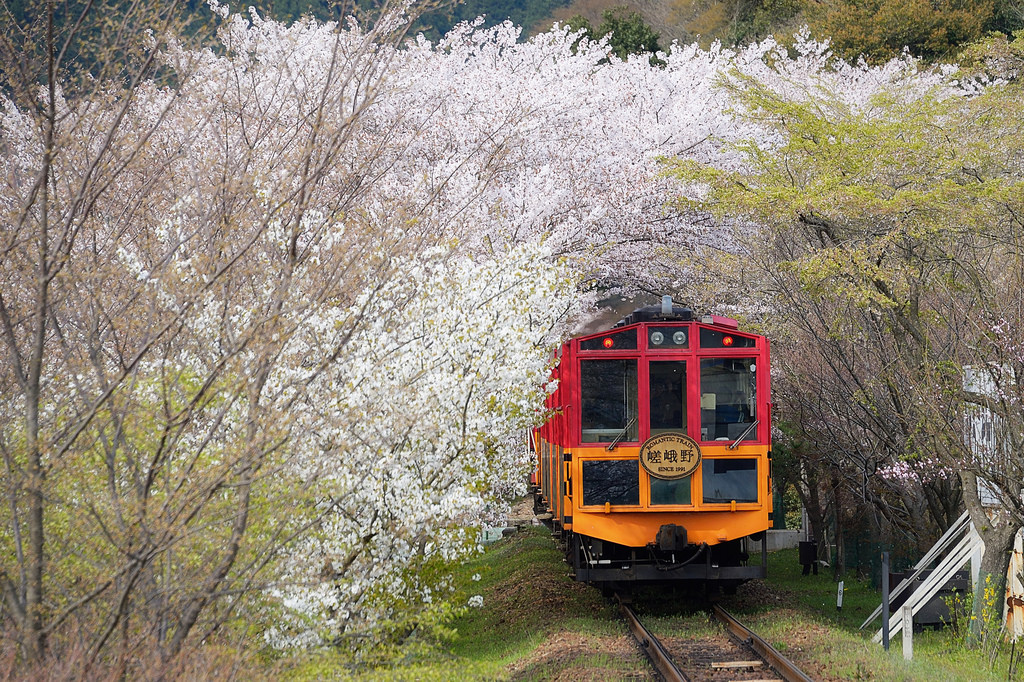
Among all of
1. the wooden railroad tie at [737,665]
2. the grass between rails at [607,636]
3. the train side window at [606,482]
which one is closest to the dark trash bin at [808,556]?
the grass between rails at [607,636]

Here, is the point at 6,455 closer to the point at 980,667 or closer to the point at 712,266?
the point at 980,667

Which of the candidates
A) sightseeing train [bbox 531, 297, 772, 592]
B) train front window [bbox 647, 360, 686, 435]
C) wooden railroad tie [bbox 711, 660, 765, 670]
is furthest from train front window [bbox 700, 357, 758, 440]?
wooden railroad tie [bbox 711, 660, 765, 670]

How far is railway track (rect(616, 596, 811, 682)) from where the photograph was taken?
25.7 feet

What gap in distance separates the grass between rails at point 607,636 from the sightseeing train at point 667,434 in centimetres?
96

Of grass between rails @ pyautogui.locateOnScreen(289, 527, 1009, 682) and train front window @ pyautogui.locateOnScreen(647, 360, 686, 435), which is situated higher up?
train front window @ pyautogui.locateOnScreen(647, 360, 686, 435)

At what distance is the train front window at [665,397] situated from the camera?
9.64 metres

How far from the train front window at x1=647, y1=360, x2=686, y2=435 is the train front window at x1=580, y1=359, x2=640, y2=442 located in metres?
0.16

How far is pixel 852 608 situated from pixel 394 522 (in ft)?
25.7

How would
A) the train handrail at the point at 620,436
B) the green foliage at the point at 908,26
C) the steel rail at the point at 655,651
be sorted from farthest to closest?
the green foliage at the point at 908,26, the train handrail at the point at 620,436, the steel rail at the point at 655,651

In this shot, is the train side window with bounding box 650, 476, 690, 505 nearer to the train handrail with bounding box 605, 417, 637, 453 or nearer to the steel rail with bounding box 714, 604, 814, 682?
the train handrail with bounding box 605, 417, 637, 453

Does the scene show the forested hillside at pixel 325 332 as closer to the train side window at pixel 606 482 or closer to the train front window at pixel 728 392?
the train side window at pixel 606 482

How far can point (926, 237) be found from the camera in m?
10.5

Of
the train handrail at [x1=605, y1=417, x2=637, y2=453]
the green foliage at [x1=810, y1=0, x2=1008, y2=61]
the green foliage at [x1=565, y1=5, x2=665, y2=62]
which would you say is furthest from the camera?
the green foliage at [x1=565, y1=5, x2=665, y2=62]

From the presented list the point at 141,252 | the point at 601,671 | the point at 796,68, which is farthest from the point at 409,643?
the point at 796,68
